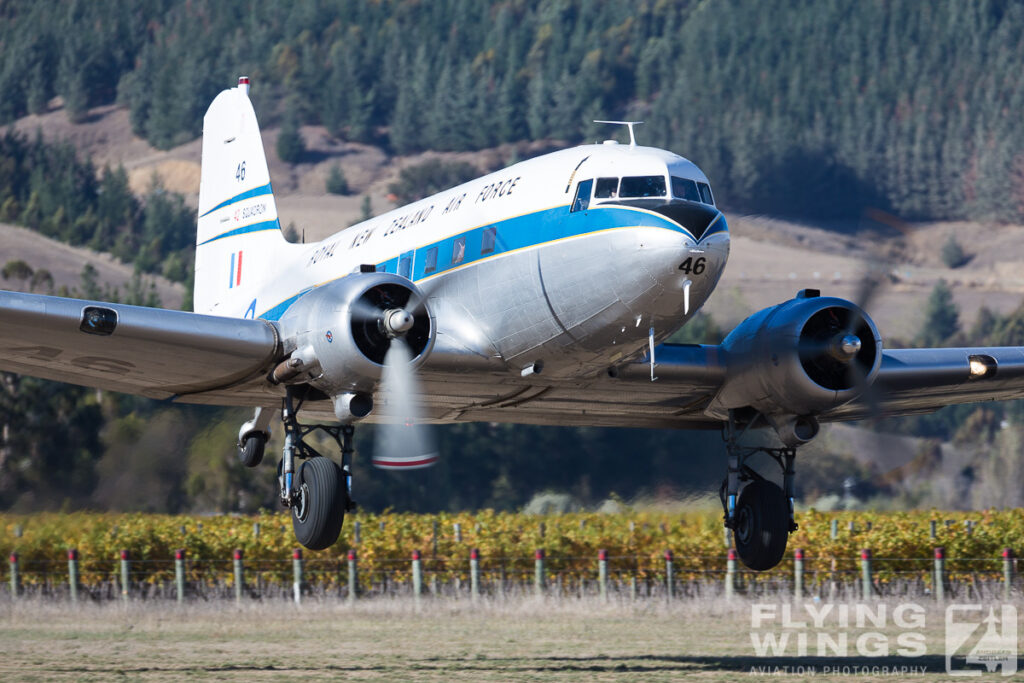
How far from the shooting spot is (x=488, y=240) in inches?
616

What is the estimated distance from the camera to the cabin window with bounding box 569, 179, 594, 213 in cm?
1484

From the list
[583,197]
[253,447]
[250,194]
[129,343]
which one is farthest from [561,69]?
[129,343]

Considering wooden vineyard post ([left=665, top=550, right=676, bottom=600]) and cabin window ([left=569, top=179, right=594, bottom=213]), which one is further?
wooden vineyard post ([left=665, top=550, right=676, bottom=600])

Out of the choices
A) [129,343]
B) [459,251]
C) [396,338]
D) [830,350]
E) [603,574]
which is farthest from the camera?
[603,574]

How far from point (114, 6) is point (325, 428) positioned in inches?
6495

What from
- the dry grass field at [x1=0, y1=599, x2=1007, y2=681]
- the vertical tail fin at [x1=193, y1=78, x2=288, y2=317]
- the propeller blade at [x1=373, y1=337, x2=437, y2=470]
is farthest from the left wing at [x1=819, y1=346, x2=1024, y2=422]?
the vertical tail fin at [x1=193, y1=78, x2=288, y2=317]

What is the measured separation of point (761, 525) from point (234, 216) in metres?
10.7

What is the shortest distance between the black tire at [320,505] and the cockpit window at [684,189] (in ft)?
16.1

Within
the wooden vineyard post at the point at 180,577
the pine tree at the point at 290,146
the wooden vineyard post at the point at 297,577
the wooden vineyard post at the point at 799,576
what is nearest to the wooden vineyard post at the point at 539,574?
the wooden vineyard post at the point at 297,577

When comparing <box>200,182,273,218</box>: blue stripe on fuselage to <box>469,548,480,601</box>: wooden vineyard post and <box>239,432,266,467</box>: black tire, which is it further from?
<box>469,548,480,601</box>: wooden vineyard post

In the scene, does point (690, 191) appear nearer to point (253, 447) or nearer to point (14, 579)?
point (253, 447)

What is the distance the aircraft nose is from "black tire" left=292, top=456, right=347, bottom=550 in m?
4.72

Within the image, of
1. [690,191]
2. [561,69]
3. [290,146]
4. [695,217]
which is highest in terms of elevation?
[561,69]

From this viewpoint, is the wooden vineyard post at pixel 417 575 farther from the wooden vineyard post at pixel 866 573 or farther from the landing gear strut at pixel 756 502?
the landing gear strut at pixel 756 502
